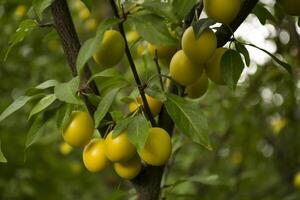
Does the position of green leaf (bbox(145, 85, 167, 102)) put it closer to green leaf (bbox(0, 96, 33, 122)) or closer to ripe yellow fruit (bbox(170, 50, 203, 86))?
ripe yellow fruit (bbox(170, 50, 203, 86))

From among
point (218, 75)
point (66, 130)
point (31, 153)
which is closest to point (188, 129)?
point (218, 75)

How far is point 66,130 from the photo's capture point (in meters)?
0.89

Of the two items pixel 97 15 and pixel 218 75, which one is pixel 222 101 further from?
pixel 218 75

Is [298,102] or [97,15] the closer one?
[298,102]

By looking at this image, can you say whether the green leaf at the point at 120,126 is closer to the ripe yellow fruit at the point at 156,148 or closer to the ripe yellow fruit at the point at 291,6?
the ripe yellow fruit at the point at 156,148

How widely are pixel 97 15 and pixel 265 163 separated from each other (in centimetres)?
129

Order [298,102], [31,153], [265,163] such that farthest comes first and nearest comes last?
[265,163] → [31,153] → [298,102]

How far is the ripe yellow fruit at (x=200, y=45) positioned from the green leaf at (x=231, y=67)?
0.13ft

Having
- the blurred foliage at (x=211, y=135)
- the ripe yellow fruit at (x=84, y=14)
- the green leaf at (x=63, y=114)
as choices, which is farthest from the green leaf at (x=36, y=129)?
the ripe yellow fruit at (x=84, y=14)

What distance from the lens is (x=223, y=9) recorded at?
0.74 metres

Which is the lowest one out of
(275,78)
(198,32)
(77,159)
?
(77,159)

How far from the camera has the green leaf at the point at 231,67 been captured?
811 mm

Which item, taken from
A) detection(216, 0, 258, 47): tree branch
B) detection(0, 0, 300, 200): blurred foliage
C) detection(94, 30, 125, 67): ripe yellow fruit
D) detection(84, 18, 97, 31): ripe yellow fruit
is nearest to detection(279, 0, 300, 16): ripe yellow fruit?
detection(216, 0, 258, 47): tree branch

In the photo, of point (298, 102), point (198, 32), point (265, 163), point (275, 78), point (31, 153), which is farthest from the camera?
point (265, 163)
